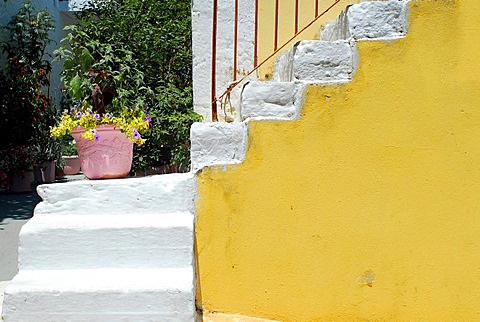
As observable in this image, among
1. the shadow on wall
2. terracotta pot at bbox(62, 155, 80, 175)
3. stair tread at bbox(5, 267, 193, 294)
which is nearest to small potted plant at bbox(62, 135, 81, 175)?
terracotta pot at bbox(62, 155, 80, 175)

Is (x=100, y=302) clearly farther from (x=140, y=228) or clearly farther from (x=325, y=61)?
(x=325, y=61)

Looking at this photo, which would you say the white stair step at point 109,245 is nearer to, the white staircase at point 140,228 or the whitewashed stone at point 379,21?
the white staircase at point 140,228

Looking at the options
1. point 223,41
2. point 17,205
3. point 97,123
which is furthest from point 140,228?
point 17,205

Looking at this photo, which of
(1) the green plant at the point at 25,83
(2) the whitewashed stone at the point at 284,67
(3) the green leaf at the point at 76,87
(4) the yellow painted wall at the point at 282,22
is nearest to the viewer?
(2) the whitewashed stone at the point at 284,67

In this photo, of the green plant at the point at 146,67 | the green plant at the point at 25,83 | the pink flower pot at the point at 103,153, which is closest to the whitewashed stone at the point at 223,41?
the green plant at the point at 146,67

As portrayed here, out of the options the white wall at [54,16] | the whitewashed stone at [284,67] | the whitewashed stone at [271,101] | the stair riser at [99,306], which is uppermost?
the white wall at [54,16]

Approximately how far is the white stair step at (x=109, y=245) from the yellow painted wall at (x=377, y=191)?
0.22 meters

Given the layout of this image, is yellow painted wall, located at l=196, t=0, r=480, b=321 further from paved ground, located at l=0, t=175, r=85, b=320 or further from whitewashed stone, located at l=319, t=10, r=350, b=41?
paved ground, located at l=0, t=175, r=85, b=320

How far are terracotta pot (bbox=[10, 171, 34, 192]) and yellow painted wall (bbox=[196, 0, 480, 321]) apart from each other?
23.6ft

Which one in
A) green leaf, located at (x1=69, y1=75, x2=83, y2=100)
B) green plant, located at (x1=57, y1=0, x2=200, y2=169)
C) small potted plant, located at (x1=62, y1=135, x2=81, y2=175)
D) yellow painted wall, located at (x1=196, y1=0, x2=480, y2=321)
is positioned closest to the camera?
yellow painted wall, located at (x1=196, y1=0, x2=480, y2=321)

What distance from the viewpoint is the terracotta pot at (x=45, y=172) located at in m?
9.80

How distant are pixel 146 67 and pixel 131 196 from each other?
2.60m

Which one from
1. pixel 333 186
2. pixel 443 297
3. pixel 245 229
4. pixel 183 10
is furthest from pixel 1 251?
pixel 443 297

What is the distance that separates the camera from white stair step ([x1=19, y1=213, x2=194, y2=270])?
106 inches
